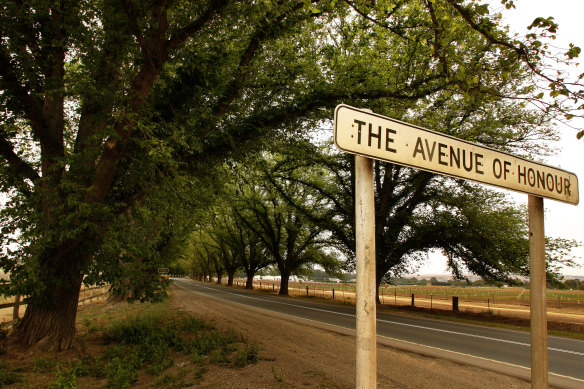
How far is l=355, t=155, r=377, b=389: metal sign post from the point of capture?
6.03ft

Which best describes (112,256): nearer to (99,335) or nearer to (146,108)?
(146,108)

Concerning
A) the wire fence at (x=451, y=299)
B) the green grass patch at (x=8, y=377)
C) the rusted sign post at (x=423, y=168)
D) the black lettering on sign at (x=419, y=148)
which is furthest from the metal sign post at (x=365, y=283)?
the wire fence at (x=451, y=299)

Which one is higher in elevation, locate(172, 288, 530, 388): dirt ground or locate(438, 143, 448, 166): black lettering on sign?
locate(438, 143, 448, 166): black lettering on sign

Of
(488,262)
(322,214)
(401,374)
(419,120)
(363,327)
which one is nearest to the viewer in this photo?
(363,327)

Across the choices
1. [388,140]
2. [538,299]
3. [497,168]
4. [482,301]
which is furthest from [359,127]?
[482,301]

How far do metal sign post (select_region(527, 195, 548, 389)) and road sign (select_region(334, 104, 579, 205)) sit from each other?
198 millimetres

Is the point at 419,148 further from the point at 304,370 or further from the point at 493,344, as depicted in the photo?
the point at 493,344

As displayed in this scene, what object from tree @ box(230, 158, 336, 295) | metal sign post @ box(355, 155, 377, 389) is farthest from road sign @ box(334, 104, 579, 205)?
tree @ box(230, 158, 336, 295)

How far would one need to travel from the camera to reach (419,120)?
47.9 ft

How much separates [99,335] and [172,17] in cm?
833

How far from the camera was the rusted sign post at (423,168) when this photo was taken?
190 cm

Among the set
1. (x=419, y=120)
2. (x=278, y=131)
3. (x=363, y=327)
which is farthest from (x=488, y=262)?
(x=363, y=327)

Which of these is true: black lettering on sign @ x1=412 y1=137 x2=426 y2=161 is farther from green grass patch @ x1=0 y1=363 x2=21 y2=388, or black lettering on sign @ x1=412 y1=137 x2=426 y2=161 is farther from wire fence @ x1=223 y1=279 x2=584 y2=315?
wire fence @ x1=223 y1=279 x2=584 y2=315

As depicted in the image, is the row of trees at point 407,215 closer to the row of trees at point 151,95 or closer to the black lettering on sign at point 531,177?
the row of trees at point 151,95
